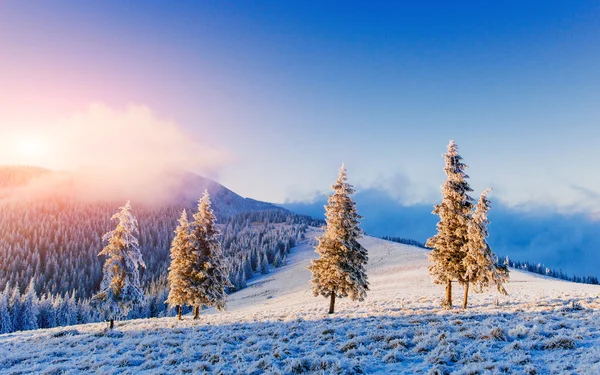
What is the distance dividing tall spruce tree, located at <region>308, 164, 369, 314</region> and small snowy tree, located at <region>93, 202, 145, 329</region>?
16371 millimetres

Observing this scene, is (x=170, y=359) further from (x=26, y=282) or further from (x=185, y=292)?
(x=26, y=282)

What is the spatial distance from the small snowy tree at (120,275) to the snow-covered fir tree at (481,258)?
90.3 ft

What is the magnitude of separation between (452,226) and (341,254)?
32.9 ft

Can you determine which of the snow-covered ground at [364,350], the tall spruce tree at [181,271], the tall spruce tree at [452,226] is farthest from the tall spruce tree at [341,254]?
the tall spruce tree at [181,271]

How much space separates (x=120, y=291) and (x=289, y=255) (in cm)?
12244

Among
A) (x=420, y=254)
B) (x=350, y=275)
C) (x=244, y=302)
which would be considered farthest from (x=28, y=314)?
(x=420, y=254)

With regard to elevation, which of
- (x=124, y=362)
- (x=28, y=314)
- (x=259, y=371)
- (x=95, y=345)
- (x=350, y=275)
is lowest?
(x=28, y=314)

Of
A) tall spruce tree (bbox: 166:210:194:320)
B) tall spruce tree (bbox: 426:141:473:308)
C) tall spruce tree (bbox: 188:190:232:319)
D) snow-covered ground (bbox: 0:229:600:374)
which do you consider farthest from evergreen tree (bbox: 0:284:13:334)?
tall spruce tree (bbox: 426:141:473:308)

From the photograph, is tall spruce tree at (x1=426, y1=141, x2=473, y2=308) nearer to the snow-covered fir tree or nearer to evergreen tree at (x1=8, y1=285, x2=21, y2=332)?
the snow-covered fir tree

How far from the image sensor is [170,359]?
45.9 ft

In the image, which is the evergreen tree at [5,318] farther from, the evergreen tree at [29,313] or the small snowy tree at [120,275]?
the small snowy tree at [120,275]

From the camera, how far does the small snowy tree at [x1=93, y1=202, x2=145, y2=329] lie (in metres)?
27.2

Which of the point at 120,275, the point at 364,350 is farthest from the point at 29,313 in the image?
the point at 364,350

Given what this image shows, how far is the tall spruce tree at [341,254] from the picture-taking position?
3006cm
